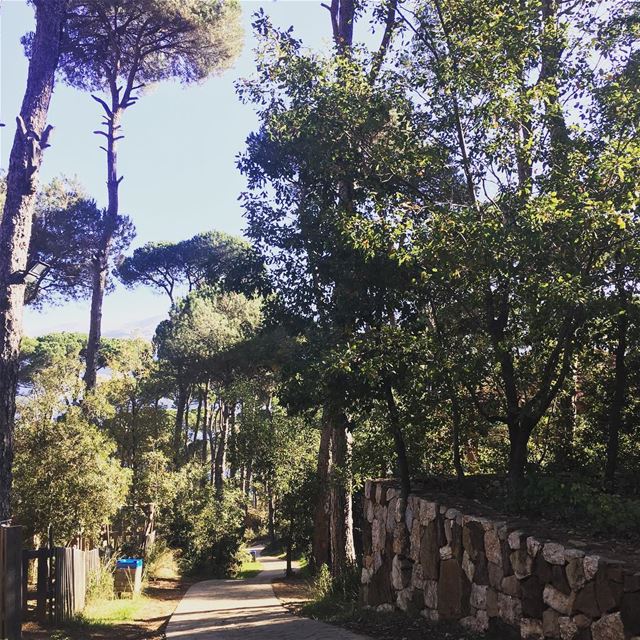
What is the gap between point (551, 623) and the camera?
4.96 meters

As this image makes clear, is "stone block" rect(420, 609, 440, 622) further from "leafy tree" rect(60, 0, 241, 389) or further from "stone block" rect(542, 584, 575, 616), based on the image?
"leafy tree" rect(60, 0, 241, 389)

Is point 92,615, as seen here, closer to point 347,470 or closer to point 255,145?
point 347,470

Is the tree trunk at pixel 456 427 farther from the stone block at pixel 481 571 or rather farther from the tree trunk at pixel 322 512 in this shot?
the tree trunk at pixel 322 512

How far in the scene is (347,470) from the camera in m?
11.2

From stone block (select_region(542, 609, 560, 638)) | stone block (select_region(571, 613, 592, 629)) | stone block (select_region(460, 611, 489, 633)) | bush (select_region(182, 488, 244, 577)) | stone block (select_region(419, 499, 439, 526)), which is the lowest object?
bush (select_region(182, 488, 244, 577))

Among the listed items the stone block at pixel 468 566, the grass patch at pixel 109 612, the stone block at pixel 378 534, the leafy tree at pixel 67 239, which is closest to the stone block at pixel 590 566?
the stone block at pixel 468 566

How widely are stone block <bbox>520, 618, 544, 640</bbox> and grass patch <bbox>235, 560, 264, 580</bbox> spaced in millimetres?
16560

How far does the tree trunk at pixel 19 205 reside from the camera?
28.3 ft

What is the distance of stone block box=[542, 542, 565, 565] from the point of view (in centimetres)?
486

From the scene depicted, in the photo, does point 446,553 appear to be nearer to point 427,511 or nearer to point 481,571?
point 427,511

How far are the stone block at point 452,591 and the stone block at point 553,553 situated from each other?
1.51m

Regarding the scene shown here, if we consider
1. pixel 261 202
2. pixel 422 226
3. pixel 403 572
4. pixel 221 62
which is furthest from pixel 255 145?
pixel 221 62

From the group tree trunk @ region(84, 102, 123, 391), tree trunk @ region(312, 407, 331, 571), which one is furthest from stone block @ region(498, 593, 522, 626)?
tree trunk @ region(84, 102, 123, 391)

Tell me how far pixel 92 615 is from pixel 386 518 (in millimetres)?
4853
